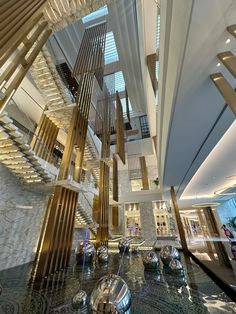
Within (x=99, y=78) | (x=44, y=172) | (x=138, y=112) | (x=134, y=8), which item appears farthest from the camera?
(x=138, y=112)

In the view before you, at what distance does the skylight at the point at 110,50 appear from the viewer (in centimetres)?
864

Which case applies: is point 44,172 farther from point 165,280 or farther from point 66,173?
point 165,280

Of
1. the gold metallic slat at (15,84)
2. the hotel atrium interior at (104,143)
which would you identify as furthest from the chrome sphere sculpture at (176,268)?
the gold metallic slat at (15,84)

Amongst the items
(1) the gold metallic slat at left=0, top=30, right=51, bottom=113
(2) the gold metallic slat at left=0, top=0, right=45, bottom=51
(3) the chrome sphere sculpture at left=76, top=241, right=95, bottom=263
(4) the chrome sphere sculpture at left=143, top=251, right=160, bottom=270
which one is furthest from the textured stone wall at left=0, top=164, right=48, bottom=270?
(4) the chrome sphere sculpture at left=143, top=251, right=160, bottom=270

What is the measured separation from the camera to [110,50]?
353 inches

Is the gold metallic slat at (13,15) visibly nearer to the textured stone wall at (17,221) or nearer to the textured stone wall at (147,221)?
the textured stone wall at (17,221)

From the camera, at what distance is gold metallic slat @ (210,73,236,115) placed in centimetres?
156

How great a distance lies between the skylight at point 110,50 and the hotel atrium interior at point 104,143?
7 cm

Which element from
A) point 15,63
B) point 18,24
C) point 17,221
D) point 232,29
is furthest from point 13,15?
point 17,221

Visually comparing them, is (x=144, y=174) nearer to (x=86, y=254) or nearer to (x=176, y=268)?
(x=86, y=254)

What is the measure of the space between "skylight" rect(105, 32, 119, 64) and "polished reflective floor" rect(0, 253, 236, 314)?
1001cm

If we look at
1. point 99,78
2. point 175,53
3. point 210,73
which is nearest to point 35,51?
point 175,53

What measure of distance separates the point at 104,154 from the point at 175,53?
303 inches

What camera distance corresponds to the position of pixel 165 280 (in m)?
3.27
